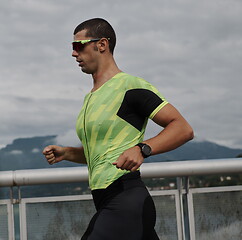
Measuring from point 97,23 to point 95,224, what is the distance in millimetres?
1022

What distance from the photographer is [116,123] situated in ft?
10.1

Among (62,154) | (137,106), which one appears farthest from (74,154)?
(137,106)

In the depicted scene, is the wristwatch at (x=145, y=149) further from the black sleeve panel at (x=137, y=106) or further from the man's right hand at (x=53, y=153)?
the man's right hand at (x=53, y=153)

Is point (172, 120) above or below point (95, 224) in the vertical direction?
above

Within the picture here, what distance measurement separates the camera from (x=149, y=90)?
3.03 metres

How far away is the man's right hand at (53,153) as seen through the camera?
11.4 ft

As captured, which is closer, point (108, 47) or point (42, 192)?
point (108, 47)

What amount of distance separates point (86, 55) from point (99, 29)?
0.49ft

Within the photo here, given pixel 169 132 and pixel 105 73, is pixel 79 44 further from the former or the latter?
pixel 169 132

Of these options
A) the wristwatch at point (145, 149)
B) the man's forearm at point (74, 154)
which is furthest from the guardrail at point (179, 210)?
the wristwatch at point (145, 149)

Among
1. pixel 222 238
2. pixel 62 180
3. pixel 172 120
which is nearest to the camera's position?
pixel 172 120

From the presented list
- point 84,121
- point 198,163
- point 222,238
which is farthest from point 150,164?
point 84,121

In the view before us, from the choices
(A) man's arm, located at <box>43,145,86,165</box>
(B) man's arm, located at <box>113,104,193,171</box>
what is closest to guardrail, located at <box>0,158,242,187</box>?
(A) man's arm, located at <box>43,145,86,165</box>

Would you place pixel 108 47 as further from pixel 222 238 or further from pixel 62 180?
pixel 222 238
